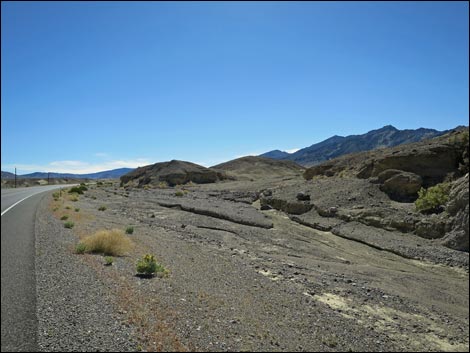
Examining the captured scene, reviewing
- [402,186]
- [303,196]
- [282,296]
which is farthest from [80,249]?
[402,186]

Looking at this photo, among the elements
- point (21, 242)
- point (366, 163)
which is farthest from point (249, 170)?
point (21, 242)

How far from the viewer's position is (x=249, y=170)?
7488 cm

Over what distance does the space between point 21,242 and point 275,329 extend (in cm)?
660

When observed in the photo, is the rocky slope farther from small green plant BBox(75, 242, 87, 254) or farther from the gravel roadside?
the gravel roadside

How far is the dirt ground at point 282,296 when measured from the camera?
20.1 feet

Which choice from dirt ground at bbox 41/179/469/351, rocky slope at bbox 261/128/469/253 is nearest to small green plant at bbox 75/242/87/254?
dirt ground at bbox 41/179/469/351

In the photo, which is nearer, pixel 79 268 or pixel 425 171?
pixel 79 268

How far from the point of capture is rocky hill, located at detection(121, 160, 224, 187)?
57.1 meters

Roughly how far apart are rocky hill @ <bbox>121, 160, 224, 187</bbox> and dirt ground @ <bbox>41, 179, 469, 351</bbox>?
132ft

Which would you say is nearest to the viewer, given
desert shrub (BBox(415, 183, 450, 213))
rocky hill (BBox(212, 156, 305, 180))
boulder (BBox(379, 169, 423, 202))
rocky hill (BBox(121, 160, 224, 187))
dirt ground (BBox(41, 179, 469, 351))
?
dirt ground (BBox(41, 179, 469, 351))

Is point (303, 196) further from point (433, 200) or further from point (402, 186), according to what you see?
point (433, 200)

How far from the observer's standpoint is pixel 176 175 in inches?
2264

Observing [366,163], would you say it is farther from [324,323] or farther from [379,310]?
[324,323]

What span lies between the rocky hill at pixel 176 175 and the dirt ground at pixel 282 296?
4021cm
